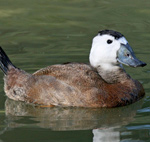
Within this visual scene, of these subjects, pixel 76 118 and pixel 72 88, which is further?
pixel 72 88

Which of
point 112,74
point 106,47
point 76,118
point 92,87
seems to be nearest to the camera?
point 76,118

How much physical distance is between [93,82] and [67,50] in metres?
3.32

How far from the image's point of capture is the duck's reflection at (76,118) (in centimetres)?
700

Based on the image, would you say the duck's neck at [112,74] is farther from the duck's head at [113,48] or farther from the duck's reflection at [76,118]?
the duck's reflection at [76,118]

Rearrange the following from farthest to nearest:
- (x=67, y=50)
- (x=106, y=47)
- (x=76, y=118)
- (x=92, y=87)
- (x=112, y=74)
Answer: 1. (x=67, y=50)
2. (x=112, y=74)
3. (x=106, y=47)
4. (x=92, y=87)
5. (x=76, y=118)

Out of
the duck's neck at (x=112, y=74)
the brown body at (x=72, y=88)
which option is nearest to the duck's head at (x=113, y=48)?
the duck's neck at (x=112, y=74)

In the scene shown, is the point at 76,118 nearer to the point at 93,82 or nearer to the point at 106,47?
the point at 93,82

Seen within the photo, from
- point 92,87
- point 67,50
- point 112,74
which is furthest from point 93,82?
point 67,50

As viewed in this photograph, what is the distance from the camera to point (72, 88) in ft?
25.6

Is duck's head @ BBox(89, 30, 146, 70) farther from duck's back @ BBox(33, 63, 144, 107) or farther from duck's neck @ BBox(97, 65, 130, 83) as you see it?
duck's back @ BBox(33, 63, 144, 107)

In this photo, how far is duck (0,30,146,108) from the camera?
7797 millimetres

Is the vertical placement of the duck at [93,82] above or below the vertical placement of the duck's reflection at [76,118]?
above

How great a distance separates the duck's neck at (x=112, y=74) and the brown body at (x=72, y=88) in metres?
0.02

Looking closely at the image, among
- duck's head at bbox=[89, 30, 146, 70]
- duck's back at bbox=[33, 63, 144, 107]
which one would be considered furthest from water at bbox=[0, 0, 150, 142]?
duck's head at bbox=[89, 30, 146, 70]
